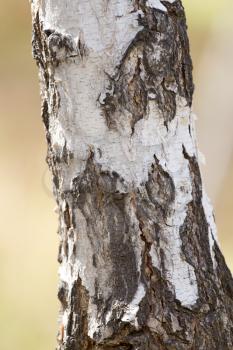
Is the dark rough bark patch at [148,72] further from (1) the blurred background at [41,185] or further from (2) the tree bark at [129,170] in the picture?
(1) the blurred background at [41,185]

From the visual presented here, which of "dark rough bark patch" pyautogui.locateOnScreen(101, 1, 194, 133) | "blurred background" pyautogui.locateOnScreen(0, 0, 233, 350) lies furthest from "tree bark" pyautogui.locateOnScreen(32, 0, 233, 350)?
"blurred background" pyautogui.locateOnScreen(0, 0, 233, 350)

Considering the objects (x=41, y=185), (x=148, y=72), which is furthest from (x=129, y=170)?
(x=41, y=185)

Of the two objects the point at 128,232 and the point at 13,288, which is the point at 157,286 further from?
the point at 13,288

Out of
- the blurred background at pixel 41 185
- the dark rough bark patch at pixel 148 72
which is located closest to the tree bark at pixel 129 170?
the dark rough bark patch at pixel 148 72

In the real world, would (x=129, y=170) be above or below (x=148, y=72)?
below

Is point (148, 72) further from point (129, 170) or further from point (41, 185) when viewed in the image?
point (41, 185)

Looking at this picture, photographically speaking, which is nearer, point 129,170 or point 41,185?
point 129,170

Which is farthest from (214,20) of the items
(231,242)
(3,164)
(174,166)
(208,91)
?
(174,166)
